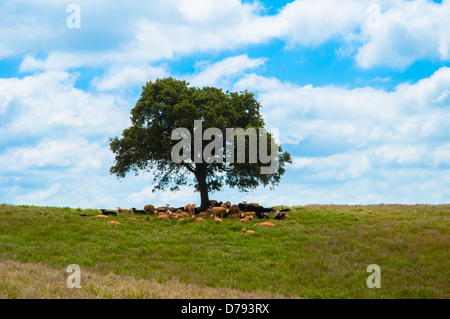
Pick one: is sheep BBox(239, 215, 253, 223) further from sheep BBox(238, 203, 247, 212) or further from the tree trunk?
the tree trunk

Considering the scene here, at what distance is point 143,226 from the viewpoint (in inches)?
1160

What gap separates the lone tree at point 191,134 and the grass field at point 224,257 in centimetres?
1022

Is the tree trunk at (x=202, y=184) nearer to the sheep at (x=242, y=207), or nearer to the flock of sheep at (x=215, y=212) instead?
the flock of sheep at (x=215, y=212)

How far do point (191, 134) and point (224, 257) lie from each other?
20.9m

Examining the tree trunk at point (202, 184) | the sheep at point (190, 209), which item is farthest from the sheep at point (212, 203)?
the sheep at point (190, 209)

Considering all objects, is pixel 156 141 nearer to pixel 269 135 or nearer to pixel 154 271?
pixel 269 135

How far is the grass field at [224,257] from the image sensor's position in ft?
44.0

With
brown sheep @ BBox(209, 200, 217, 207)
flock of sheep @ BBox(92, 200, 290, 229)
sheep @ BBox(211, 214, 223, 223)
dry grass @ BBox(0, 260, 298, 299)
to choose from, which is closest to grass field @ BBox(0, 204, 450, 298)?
dry grass @ BBox(0, 260, 298, 299)

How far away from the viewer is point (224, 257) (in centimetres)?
1983

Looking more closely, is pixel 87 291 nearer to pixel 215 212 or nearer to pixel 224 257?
pixel 224 257

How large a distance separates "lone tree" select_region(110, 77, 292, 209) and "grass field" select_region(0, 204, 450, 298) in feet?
33.5

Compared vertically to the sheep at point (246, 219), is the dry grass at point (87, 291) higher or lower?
lower
